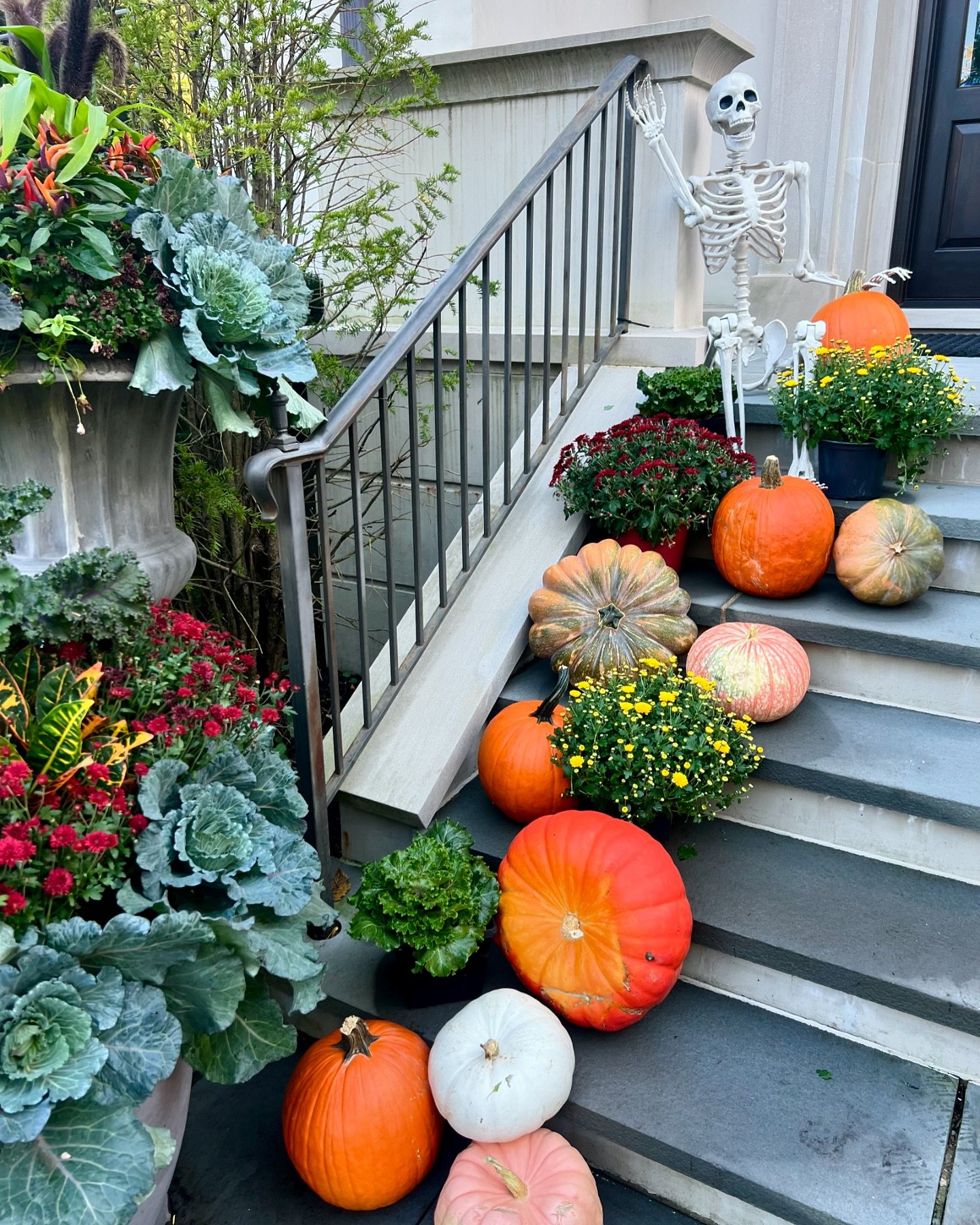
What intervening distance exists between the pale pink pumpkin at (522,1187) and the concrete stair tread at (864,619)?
1327 millimetres

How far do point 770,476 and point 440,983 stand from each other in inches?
58.3

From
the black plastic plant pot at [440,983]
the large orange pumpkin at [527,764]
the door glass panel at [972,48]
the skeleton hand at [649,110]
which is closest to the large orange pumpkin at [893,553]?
the large orange pumpkin at [527,764]

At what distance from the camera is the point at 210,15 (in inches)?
101

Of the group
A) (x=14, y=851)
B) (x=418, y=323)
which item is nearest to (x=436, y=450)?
(x=418, y=323)

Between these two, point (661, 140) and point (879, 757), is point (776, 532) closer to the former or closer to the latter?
point (879, 757)

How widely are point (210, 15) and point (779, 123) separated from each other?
264 centimetres

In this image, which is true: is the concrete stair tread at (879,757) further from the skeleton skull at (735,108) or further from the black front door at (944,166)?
the black front door at (944,166)

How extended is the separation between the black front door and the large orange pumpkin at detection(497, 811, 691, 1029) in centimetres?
352

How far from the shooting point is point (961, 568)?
238 cm

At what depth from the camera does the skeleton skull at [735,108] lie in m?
2.81

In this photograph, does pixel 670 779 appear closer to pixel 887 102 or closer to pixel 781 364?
pixel 781 364

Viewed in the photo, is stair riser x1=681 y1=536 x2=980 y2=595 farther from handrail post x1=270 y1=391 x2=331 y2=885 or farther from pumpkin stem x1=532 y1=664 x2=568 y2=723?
handrail post x1=270 y1=391 x2=331 y2=885

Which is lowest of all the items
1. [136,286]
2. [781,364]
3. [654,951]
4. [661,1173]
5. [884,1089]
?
[661,1173]

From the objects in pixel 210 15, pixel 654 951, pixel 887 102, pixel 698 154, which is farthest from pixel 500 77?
pixel 654 951
